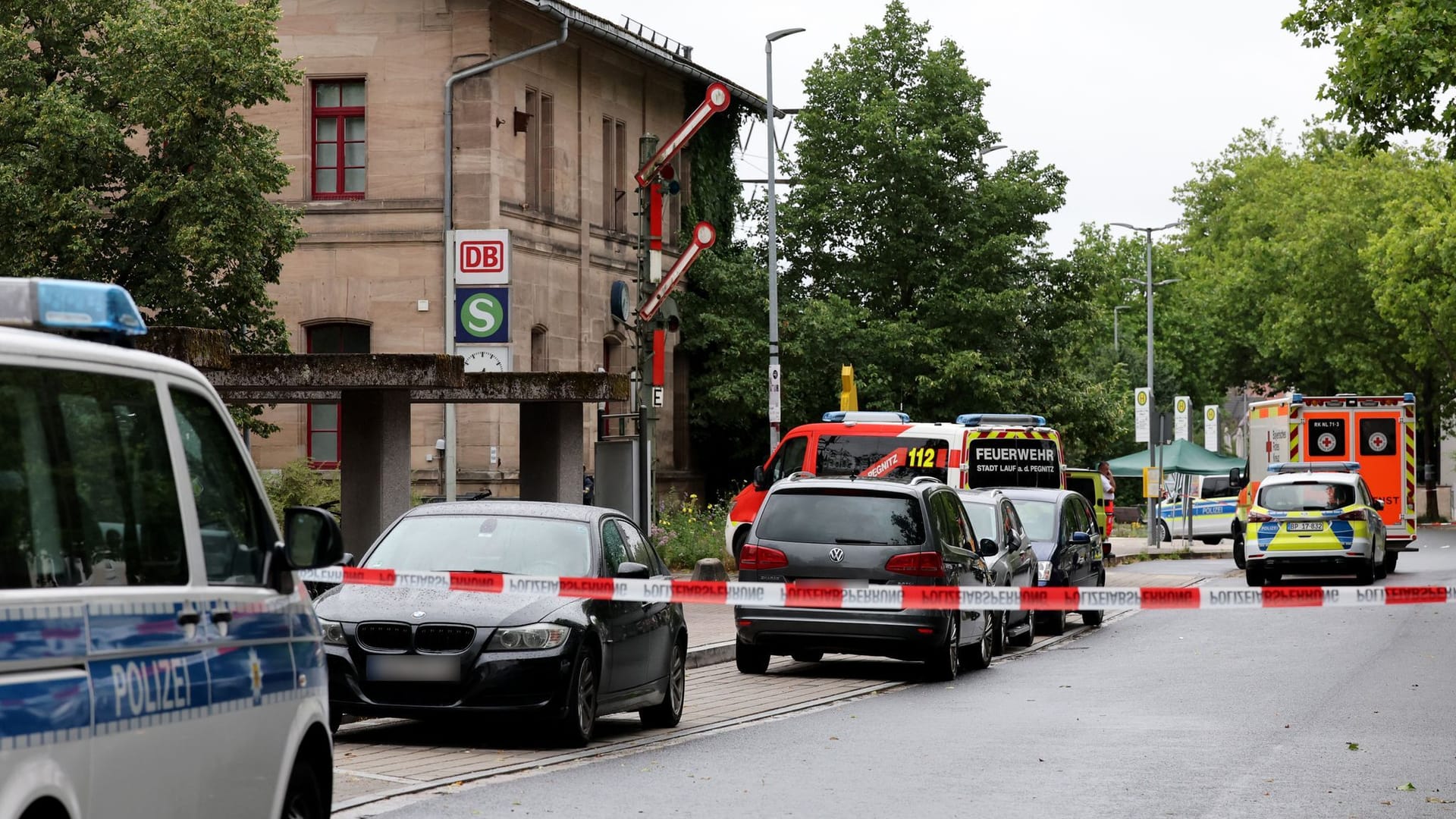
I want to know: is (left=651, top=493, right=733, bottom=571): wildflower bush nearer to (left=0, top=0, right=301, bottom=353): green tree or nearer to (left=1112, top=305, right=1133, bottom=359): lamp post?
(left=0, top=0, right=301, bottom=353): green tree

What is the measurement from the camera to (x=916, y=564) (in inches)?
652

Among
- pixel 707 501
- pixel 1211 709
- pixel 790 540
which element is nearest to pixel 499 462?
pixel 707 501

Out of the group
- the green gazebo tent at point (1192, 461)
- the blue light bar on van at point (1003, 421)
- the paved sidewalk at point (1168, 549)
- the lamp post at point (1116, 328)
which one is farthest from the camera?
the lamp post at point (1116, 328)

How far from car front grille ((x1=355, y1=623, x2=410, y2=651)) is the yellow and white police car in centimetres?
2062

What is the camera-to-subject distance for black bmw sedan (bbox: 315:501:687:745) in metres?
11.7

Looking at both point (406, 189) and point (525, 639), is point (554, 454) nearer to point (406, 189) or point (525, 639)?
point (525, 639)

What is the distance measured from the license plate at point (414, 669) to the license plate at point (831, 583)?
5.29 meters

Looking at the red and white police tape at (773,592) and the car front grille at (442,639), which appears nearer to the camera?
the car front grille at (442,639)

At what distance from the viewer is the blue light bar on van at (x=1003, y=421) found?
29.4 meters

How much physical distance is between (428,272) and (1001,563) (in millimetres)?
19568

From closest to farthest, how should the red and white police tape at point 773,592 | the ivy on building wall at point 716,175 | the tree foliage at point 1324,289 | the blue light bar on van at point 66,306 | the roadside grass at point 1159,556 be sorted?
the blue light bar on van at point 66,306, the red and white police tape at point 773,592, the roadside grass at point 1159,556, the ivy on building wall at point 716,175, the tree foliage at point 1324,289

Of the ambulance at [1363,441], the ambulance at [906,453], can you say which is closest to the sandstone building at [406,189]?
the ambulance at [906,453]

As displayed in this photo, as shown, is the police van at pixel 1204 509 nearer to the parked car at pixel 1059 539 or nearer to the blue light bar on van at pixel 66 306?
the parked car at pixel 1059 539

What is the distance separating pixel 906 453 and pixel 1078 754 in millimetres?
15851
